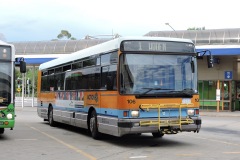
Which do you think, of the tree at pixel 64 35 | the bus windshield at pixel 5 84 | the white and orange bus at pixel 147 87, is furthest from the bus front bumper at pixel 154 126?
the tree at pixel 64 35

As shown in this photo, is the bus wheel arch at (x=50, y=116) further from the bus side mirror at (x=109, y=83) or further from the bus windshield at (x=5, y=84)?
the bus side mirror at (x=109, y=83)

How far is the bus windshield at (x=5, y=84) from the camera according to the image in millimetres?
12529

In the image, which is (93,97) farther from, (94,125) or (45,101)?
(45,101)

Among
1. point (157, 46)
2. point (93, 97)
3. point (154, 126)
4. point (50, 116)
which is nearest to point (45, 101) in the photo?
point (50, 116)

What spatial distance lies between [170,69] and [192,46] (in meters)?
1.10

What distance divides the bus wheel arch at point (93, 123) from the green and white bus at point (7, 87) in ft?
8.15

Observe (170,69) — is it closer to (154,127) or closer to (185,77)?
(185,77)

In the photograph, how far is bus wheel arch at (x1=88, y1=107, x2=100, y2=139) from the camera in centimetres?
1325

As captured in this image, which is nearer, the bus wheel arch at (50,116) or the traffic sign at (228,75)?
the bus wheel arch at (50,116)

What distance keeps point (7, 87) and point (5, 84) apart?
4.2 inches

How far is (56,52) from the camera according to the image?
42531mm

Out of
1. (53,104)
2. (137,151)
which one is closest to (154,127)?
(137,151)

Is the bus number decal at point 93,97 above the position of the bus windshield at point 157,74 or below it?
below

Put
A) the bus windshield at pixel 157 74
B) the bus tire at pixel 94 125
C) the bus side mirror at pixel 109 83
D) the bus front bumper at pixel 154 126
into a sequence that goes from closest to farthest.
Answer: the bus front bumper at pixel 154 126 < the bus windshield at pixel 157 74 < the bus side mirror at pixel 109 83 < the bus tire at pixel 94 125
